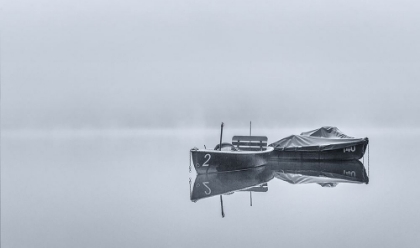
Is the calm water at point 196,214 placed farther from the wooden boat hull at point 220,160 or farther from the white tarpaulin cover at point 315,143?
the white tarpaulin cover at point 315,143

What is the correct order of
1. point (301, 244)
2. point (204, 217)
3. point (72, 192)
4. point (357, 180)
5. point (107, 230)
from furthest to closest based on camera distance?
1. point (357, 180)
2. point (72, 192)
3. point (204, 217)
4. point (107, 230)
5. point (301, 244)

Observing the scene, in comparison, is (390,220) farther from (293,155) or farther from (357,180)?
(293,155)

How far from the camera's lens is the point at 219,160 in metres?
22.4

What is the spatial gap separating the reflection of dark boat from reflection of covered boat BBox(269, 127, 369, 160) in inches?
19.4

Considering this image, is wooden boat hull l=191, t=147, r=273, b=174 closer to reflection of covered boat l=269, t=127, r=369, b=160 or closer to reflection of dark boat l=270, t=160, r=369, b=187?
reflection of dark boat l=270, t=160, r=369, b=187

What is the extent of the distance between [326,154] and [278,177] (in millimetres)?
7460

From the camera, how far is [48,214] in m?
13.9

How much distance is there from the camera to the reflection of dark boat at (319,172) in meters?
22.2

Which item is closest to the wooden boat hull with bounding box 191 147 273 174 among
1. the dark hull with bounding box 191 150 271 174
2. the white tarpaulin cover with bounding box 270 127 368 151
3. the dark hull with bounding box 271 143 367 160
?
the dark hull with bounding box 191 150 271 174

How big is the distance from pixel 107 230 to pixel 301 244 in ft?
14.7

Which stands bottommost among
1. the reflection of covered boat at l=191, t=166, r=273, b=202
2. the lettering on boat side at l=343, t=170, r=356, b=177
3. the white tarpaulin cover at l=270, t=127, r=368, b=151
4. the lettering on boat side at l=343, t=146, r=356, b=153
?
the lettering on boat side at l=343, t=170, r=356, b=177

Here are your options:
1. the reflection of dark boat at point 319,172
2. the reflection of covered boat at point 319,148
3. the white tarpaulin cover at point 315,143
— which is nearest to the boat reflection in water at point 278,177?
the reflection of dark boat at point 319,172

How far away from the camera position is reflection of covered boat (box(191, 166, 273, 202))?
17783mm

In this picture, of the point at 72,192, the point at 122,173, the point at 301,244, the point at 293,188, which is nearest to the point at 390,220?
the point at 301,244
